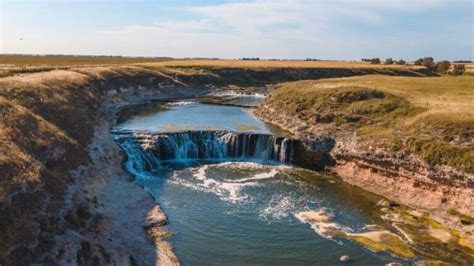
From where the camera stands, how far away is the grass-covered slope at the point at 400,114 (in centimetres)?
3481

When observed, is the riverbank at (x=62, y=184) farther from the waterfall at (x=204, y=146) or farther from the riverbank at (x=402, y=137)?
the riverbank at (x=402, y=137)

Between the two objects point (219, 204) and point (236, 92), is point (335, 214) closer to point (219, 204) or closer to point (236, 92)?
point (219, 204)

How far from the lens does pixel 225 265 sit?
2350 cm

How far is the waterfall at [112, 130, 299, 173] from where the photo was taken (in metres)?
44.0

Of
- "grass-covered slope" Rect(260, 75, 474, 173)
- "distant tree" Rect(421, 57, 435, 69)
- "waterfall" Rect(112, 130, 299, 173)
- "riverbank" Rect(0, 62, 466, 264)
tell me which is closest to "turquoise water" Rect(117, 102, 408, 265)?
"waterfall" Rect(112, 130, 299, 173)

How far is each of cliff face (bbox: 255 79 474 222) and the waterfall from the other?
3051 mm

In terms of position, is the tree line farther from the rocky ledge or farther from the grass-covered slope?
the rocky ledge

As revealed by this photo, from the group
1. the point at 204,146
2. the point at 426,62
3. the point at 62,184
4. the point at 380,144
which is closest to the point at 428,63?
the point at 426,62

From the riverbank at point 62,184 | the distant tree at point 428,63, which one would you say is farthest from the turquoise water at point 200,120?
the distant tree at point 428,63

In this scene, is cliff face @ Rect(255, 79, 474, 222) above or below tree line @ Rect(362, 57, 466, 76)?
below

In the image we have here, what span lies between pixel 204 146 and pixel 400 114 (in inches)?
760

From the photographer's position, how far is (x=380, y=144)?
38219 mm

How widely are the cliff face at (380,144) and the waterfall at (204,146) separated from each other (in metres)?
3.05

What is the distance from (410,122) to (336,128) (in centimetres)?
719
